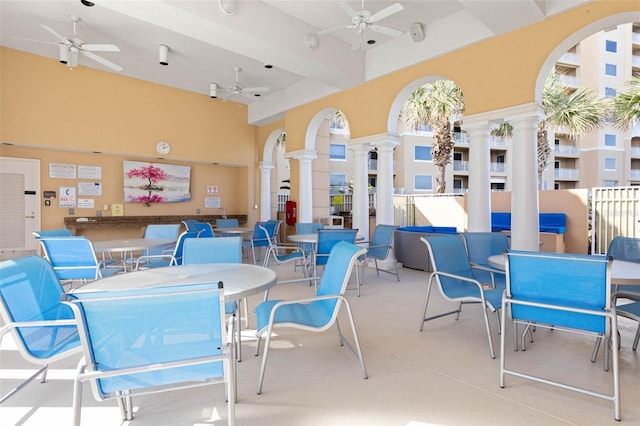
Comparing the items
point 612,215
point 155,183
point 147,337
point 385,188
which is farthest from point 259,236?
point 612,215

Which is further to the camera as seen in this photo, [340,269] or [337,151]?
[337,151]

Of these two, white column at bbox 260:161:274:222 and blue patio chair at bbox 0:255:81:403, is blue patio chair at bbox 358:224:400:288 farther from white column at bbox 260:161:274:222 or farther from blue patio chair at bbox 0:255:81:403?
white column at bbox 260:161:274:222

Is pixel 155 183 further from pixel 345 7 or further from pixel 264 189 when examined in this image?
pixel 345 7

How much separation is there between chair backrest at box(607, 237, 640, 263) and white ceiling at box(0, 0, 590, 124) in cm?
286

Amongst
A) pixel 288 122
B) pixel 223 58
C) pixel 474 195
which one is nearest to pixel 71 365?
pixel 474 195

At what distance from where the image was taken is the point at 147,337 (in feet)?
4.40

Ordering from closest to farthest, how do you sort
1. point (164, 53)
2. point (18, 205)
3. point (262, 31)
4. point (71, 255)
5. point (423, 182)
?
point (71, 255) < point (262, 31) < point (164, 53) < point (18, 205) < point (423, 182)

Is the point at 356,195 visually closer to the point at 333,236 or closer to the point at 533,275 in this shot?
the point at 333,236

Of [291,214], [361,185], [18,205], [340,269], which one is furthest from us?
[291,214]

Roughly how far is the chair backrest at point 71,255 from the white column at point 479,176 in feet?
15.8

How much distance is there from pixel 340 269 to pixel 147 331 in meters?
1.23

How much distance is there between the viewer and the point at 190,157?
841cm

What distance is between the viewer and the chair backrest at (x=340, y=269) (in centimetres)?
213

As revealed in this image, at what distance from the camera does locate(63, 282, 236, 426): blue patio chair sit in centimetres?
127
